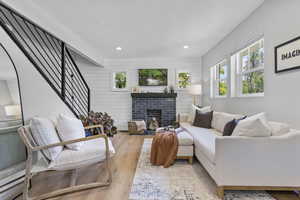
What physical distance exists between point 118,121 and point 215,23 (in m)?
4.30

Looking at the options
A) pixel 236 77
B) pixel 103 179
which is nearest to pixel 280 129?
pixel 236 77

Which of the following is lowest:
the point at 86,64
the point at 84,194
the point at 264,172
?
the point at 84,194

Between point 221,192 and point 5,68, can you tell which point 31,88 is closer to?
point 5,68

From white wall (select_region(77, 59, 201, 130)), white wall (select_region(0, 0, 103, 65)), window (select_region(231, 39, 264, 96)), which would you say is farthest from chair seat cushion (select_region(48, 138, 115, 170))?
white wall (select_region(77, 59, 201, 130))

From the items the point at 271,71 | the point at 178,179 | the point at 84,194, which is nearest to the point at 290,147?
the point at 271,71

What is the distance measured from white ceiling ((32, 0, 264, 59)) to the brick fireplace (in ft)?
A: 6.13

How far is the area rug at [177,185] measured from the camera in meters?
1.86

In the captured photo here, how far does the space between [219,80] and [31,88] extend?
4.19 meters

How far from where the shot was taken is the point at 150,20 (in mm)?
3100

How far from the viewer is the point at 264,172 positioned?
1.83 m

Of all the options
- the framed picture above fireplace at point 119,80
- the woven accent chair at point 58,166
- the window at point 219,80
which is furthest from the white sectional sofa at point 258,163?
the framed picture above fireplace at point 119,80

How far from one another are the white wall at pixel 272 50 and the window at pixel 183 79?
2.58 m

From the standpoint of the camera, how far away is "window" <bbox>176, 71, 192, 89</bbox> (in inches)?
233

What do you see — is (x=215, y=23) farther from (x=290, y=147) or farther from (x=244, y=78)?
(x=290, y=147)
